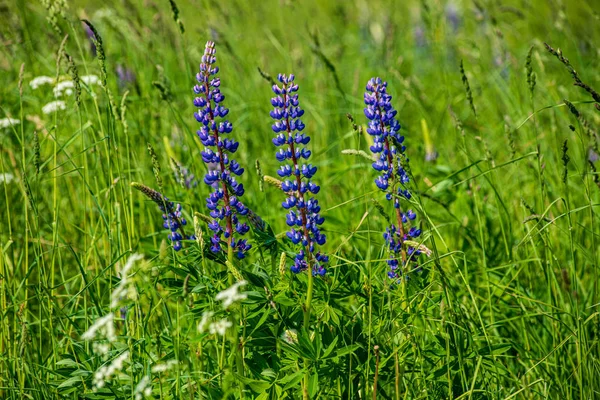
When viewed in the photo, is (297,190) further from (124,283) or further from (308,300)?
(124,283)

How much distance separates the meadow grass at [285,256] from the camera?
212 centimetres

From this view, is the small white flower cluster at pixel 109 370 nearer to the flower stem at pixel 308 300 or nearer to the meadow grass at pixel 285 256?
the meadow grass at pixel 285 256

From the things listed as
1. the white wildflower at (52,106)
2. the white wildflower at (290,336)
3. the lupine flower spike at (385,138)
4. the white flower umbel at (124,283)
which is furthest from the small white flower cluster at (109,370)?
the white wildflower at (52,106)

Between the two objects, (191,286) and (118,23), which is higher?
(118,23)

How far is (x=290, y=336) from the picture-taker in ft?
6.79

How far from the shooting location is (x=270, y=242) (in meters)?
2.21

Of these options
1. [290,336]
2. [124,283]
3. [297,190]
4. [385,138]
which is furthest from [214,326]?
[385,138]

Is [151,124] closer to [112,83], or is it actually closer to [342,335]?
[112,83]

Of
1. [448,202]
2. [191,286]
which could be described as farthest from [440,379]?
[448,202]

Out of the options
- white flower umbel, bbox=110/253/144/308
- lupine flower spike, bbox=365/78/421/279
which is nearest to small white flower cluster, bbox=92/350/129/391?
white flower umbel, bbox=110/253/144/308

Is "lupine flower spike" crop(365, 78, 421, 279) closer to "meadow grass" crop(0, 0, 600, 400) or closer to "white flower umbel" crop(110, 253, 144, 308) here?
"meadow grass" crop(0, 0, 600, 400)

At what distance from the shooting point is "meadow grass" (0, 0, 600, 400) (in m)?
2.12

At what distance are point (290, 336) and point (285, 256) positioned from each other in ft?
0.83

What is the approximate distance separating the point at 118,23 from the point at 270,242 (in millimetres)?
2454
